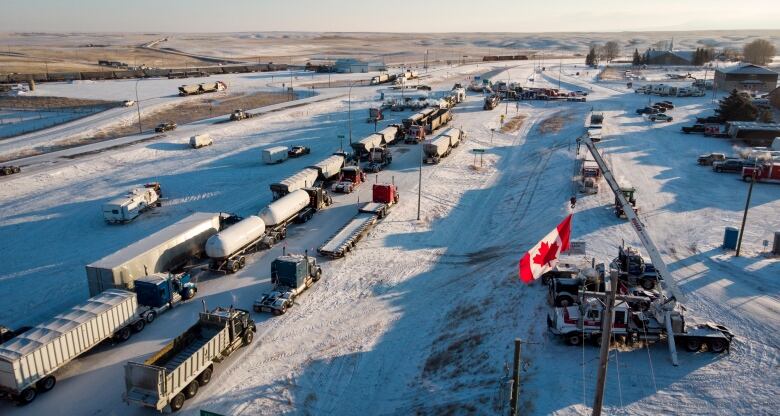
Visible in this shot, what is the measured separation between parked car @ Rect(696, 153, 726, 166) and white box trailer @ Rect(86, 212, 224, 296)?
43.1 meters

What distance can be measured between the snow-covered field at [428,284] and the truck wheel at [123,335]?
15.5 inches

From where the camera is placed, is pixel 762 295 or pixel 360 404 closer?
pixel 360 404

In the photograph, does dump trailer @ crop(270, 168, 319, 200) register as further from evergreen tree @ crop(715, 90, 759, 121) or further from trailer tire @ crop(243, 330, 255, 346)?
evergreen tree @ crop(715, 90, 759, 121)

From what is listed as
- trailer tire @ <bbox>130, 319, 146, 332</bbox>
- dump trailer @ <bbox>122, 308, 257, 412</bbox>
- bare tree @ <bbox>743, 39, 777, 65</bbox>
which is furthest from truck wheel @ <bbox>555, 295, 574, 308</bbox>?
bare tree @ <bbox>743, 39, 777, 65</bbox>

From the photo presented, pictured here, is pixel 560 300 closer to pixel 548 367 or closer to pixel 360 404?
pixel 548 367

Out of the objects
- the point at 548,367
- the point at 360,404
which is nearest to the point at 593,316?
the point at 548,367

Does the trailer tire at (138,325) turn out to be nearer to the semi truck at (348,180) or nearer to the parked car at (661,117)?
the semi truck at (348,180)

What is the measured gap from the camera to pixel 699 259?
31.0m

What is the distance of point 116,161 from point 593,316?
159 ft

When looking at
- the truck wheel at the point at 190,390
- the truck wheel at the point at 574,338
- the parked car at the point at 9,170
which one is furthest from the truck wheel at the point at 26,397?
the parked car at the point at 9,170

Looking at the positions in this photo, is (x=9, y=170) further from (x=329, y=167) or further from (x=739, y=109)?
(x=739, y=109)

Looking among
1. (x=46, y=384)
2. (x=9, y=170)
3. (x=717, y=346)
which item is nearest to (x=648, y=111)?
(x=717, y=346)

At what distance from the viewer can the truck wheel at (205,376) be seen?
68.6 ft

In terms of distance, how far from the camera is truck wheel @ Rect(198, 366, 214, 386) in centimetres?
2091
